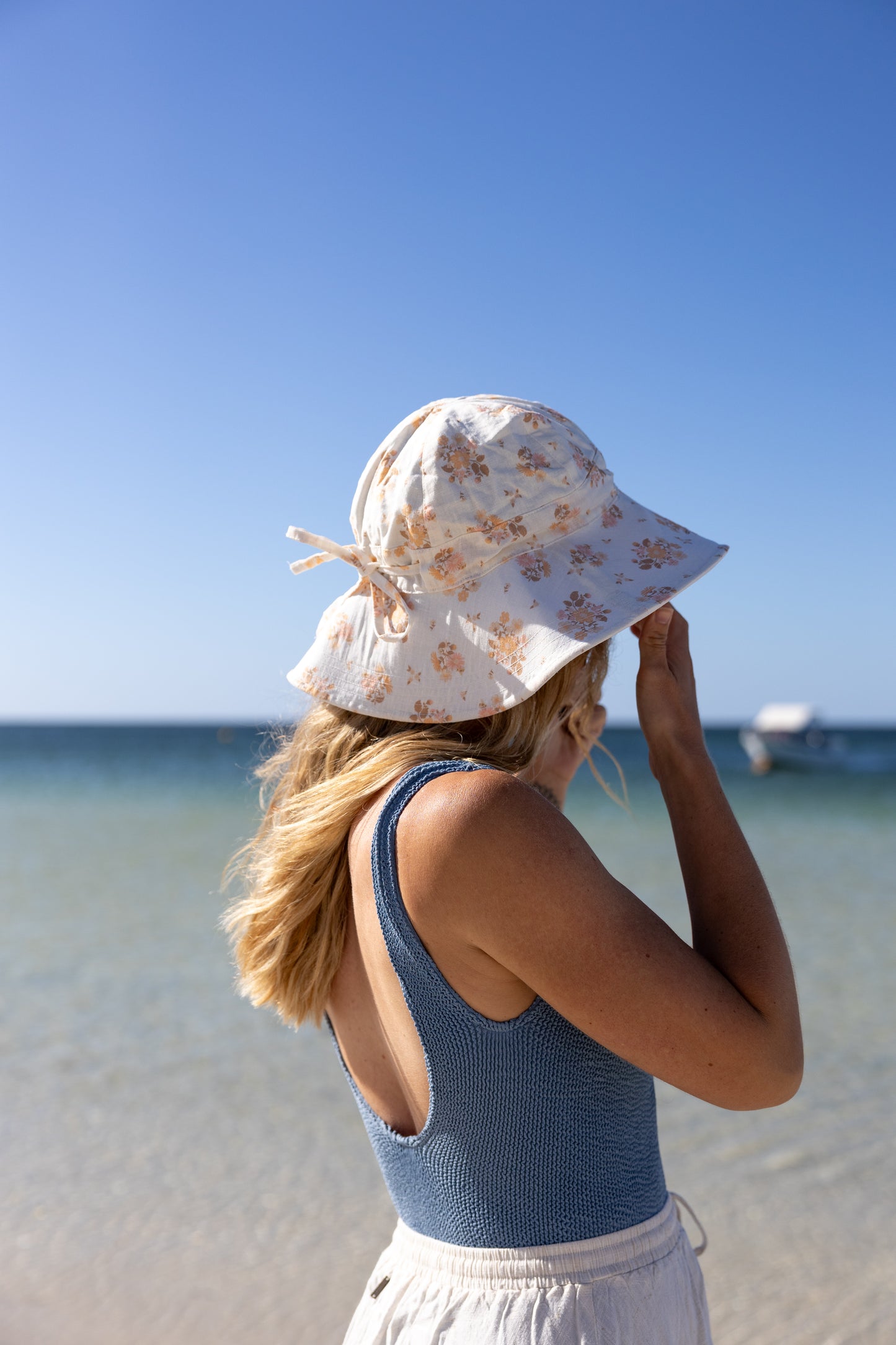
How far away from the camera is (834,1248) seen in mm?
3303

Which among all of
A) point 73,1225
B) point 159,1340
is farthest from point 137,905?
point 159,1340

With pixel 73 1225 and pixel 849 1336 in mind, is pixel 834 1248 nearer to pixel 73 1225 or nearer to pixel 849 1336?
pixel 849 1336

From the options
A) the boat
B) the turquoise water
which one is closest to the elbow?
the turquoise water

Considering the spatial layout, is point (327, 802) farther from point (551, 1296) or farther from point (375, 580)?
point (551, 1296)

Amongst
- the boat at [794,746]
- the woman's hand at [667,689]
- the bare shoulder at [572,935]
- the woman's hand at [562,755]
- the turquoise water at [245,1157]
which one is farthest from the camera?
the boat at [794,746]

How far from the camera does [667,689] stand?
131cm

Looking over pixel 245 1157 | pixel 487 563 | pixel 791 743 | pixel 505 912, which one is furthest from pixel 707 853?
pixel 791 743

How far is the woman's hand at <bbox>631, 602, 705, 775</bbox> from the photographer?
50.5 inches

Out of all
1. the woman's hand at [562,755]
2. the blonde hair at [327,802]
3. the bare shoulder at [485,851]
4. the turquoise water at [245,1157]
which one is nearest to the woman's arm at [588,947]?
the bare shoulder at [485,851]

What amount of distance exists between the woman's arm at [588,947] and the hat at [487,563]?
0.67 feet

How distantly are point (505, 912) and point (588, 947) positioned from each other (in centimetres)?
9

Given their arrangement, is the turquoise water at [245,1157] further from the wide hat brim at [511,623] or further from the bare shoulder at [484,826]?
the bare shoulder at [484,826]

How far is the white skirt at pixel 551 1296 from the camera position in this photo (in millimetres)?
1122

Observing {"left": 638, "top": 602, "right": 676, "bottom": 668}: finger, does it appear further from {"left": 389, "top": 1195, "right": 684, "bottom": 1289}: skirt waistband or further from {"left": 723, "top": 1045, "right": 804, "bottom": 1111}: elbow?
{"left": 389, "top": 1195, "right": 684, "bottom": 1289}: skirt waistband
